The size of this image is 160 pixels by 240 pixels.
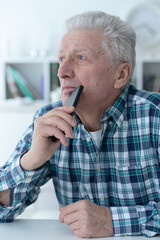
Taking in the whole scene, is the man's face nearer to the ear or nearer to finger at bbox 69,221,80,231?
the ear

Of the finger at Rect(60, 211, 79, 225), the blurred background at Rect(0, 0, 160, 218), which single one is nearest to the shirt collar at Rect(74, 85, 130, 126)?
the finger at Rect(60, 211, 79, 225)

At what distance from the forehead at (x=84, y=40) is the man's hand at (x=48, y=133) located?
0.31 m

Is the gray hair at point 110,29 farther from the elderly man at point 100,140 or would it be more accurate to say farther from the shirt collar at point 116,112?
the shirt collar at point 116,112

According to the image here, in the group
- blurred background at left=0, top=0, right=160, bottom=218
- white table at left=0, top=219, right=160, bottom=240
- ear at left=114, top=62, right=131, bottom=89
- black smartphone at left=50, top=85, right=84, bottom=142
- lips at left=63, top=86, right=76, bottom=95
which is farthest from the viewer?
blurred background at left=0, top=0, right=160, bottom=218

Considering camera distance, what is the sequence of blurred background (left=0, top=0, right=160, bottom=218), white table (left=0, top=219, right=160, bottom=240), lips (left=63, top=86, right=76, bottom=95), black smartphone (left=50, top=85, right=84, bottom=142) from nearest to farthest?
white table (left=0, top=219, right=160, bottom=240)
black smartphone (left=50, top=85, right=84, bottom=142)
lips (left=63, top=86, right=76, bottom=95)
blurred background (left=0, top=0, right=160, bottom=218)

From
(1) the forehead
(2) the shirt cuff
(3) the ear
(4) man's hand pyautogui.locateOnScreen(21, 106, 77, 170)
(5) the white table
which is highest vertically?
(1) the forehead

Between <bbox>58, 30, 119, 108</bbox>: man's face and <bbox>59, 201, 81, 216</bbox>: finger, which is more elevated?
<bbox>58, 30, 119, 108</bbox>: man's face

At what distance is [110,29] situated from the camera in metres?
1.32

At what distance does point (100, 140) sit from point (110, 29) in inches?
16.5

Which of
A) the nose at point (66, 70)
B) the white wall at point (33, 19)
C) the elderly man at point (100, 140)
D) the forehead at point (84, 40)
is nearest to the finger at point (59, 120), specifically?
the elderly man at point (100, 140)

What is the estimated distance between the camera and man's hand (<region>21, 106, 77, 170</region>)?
1.08 meters

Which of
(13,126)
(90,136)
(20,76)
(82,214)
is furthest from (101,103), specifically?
(20,76)

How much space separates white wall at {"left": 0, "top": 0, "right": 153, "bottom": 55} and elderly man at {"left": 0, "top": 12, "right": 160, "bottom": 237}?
8.94 feet

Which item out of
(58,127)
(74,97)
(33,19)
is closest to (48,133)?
(58,127)
